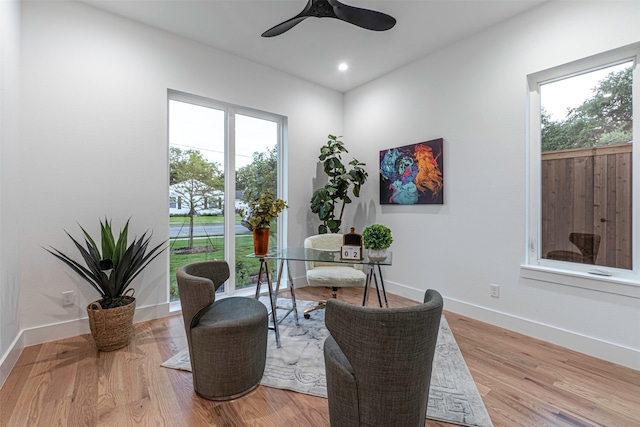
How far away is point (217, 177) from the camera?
3.54 m

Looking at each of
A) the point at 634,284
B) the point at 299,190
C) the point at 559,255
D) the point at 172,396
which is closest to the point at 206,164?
the point at 299,190

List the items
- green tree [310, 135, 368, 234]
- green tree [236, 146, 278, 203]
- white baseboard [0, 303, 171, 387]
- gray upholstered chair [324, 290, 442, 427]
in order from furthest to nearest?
green tree [310, 135, 368, 234]
green tree [236, 146, 278, 203]
white baseboard [0, 303, 171, 387]
gray upholstered chair [324, 290, 442, 427]

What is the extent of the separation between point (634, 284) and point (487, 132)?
1.67 metres

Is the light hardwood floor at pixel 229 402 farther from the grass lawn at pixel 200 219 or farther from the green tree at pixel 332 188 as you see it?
the green tree at pixel 332 188

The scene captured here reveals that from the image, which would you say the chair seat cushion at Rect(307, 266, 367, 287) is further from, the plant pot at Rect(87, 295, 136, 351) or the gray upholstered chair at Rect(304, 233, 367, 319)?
the plant pot at Rect(87, 295, 136, 351)

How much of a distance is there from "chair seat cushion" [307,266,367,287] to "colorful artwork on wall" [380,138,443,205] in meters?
1.32

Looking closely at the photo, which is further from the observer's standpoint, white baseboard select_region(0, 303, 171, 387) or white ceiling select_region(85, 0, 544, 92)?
white ceiling select_region(85, 0, 544, 92)

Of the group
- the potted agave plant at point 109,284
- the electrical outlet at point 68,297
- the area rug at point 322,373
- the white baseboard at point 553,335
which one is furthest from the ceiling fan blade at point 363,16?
the electrical outlet at point 68,297

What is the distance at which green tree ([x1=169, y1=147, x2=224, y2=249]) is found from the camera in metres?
3.26

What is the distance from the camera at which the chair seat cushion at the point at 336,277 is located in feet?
9.11

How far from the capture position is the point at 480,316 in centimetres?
299

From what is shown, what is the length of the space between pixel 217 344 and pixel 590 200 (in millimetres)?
3045

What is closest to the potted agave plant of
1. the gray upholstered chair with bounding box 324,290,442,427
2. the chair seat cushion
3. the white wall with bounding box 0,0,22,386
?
the white wall with bounding box 0,0,22,386

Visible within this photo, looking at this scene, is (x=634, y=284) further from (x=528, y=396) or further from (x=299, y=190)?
(x=299, y=190)
